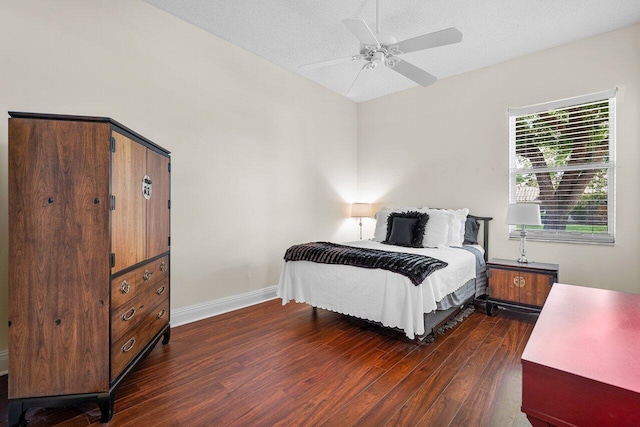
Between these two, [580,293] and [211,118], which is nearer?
[580,293]

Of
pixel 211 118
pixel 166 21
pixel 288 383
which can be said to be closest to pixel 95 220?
pixel 288 383

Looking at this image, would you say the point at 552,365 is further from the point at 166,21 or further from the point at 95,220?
the point at 166,21

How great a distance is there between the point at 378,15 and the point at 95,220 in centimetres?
276

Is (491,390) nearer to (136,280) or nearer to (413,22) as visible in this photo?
(136,280)

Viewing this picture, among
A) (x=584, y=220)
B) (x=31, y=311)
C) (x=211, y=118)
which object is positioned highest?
(x=211, y=118)

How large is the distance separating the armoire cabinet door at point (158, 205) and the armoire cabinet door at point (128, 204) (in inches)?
3.2

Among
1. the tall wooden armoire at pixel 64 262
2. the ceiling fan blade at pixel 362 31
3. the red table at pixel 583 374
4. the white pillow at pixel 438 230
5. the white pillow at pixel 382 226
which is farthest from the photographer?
the white pillow at pixel 382 226

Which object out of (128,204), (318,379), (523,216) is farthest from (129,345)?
(523,216)

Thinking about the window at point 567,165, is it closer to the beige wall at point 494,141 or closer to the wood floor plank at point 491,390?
the beige wall at point 494,141

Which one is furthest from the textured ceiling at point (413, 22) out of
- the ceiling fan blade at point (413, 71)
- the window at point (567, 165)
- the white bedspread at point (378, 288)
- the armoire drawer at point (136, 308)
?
the armoire drawer at point (136, 308)

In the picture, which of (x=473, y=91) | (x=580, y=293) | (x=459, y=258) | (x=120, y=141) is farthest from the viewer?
(x=473, y=91)

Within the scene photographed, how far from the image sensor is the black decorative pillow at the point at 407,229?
3.57m

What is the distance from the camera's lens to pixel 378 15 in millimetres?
2820

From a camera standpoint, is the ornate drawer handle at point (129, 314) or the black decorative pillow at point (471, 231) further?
the black decorative pillow at point (471, 231)
